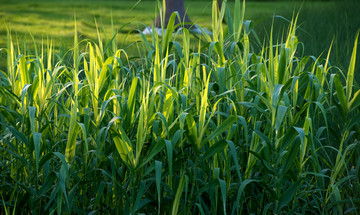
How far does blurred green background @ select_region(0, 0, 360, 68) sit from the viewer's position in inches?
196

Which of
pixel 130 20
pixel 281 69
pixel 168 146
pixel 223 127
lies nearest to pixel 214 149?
pixel 223 127

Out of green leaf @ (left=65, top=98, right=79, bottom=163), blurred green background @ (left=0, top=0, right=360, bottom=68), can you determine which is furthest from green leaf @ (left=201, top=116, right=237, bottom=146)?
blurred green background @ (left=0, top=0, right=360, bottom=68)

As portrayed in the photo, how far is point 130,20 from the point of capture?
847 centimetres

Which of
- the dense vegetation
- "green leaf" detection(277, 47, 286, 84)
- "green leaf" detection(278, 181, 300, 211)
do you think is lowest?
"green leaf" detection(278, 181, 300, 211)

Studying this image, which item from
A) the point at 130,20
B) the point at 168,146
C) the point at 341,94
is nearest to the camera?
the point at 168,146

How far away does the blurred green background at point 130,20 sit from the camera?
497 cm

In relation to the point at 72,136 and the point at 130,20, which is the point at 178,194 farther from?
the point at 130,20

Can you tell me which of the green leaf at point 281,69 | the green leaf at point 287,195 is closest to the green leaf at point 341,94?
the green leaf at point 281,69

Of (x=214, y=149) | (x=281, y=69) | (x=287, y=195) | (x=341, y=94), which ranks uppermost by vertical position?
(x=281, y=69)

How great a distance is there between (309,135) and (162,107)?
0.64m

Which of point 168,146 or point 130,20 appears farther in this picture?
point 130,20

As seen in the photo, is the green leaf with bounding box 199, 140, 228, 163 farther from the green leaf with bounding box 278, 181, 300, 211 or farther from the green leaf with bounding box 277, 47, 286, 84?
the green leaf with bounding box 277, 47, 286, 84

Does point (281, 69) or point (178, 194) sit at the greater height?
point (281, 69)

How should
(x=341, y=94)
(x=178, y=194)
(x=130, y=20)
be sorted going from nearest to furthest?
1. (x=178, y=194)
2. (x=341, y=94)
3. (x=130, y=20)
